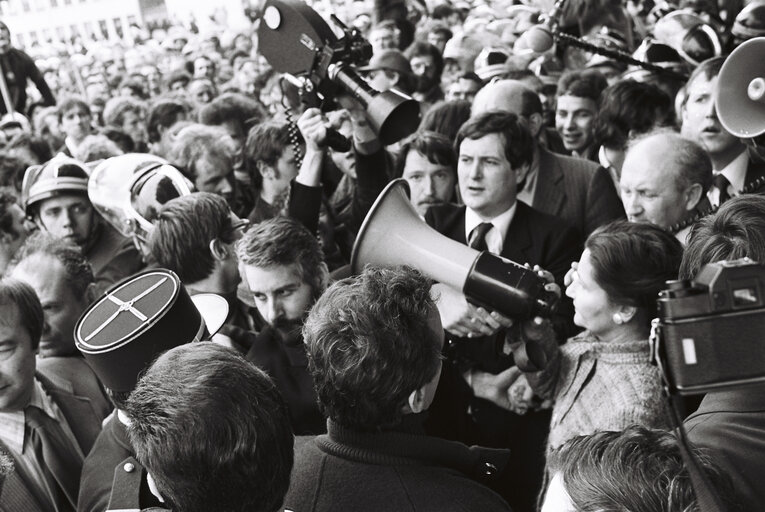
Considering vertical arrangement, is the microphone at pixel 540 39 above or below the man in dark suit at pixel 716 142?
below

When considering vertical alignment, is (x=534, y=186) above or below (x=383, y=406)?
below

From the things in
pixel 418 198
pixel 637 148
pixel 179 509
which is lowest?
pixel 418 198

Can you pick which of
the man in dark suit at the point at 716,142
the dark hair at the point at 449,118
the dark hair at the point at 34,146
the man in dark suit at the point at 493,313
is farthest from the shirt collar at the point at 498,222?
the dark hair at the point at 34,146

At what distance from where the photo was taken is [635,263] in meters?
2.43

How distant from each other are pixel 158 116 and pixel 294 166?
8.67ft

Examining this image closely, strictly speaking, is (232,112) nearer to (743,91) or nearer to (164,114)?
(164,114)

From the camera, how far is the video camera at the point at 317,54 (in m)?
3.73

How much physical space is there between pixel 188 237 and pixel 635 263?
1664 mm

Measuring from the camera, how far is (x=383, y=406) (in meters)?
1.80

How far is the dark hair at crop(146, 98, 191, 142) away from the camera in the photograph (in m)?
6.75

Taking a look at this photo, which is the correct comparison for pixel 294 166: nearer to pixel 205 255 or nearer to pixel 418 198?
pixel 418 198

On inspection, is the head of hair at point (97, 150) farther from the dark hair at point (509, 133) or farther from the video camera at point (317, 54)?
the dark hair at point (509, 133)

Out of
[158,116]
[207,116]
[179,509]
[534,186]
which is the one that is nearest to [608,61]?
[534,186]

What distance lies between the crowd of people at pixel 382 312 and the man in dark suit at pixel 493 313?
11 mm
